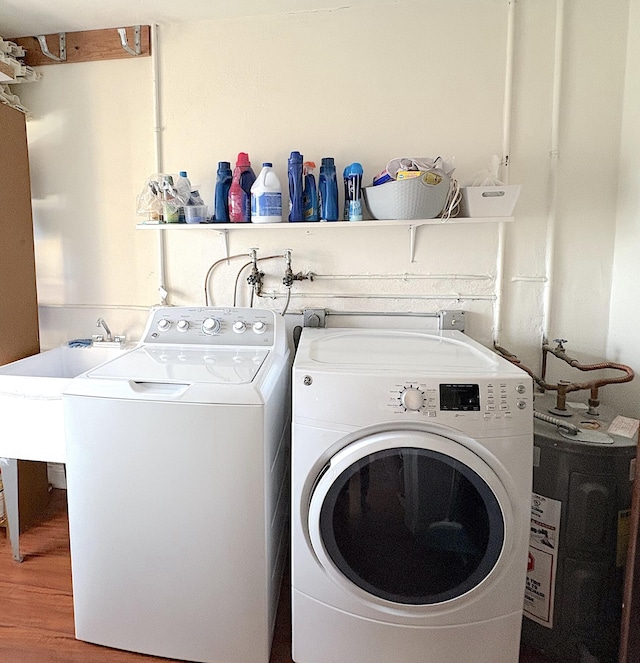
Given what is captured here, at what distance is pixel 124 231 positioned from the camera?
2.07m

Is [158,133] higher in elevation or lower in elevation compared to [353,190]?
higher

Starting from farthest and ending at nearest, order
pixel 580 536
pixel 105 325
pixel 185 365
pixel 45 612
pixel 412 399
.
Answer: pixel 105 325 → pixel 45 612 → pixel 185 365 → pixel 580 536 → pixel 412 399

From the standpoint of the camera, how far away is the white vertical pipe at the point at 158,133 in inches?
75.3

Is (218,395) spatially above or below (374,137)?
below

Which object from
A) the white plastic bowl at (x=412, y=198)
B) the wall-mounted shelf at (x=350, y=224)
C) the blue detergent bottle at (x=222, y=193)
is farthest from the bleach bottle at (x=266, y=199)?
the white plastic bowl at (x=412, y=198)

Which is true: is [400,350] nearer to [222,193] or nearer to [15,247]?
[222,193]

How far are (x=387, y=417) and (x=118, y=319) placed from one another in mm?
1547

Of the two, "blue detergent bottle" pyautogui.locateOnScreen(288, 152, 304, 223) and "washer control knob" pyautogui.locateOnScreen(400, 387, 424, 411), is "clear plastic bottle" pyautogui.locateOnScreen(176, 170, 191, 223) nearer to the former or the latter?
"blue detergent bottle" pyautogui.locateOnScreen(288, 152, 304, 223)

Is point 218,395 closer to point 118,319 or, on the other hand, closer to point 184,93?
point 118,319

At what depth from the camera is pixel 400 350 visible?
4.86 feet

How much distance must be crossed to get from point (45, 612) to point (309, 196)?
184 centimetres

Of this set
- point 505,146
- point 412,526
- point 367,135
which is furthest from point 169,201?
point 412,526

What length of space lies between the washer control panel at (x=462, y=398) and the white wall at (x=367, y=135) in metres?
0.77

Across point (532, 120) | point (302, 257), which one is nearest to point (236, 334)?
point (302, 257)
